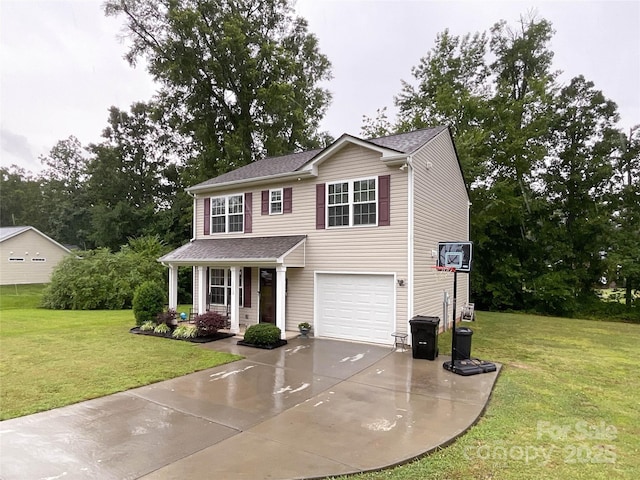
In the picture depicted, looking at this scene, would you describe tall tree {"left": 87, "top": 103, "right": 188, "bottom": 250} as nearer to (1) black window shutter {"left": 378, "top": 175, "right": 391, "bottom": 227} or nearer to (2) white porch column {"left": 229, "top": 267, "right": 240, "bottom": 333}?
(2) white porch column {"left": 229, "top": 267, "right": 240, "bottom": 333}

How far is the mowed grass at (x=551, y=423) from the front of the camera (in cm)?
374

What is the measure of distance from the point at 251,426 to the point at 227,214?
9821mm

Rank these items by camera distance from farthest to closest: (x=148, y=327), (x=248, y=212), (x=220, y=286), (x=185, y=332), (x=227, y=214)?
(x=227, y=214), (x=220, y=286), (x=248, y=212), (x=148, y=327), (x=185, y=332)

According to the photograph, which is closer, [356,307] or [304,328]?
[356,307]

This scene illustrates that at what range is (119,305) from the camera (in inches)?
730

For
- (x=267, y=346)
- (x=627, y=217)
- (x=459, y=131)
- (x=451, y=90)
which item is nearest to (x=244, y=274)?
(x=267, y=346)

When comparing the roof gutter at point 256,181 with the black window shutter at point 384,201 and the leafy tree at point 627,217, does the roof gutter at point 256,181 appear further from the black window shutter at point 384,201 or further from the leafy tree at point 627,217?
the leafy tree at point 627,217

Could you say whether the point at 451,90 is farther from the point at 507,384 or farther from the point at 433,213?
the point at 507,384

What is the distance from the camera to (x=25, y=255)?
93.9 ft

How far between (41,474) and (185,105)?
90.0ft

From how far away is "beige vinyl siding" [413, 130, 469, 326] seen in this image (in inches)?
403

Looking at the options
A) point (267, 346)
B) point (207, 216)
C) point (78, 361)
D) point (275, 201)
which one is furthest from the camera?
point (207, 216)

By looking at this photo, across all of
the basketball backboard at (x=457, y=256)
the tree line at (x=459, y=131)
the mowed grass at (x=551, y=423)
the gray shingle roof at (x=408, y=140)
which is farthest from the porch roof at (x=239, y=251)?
the tree line at (x=459, y=131)

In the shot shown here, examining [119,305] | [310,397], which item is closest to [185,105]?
[119,305]
